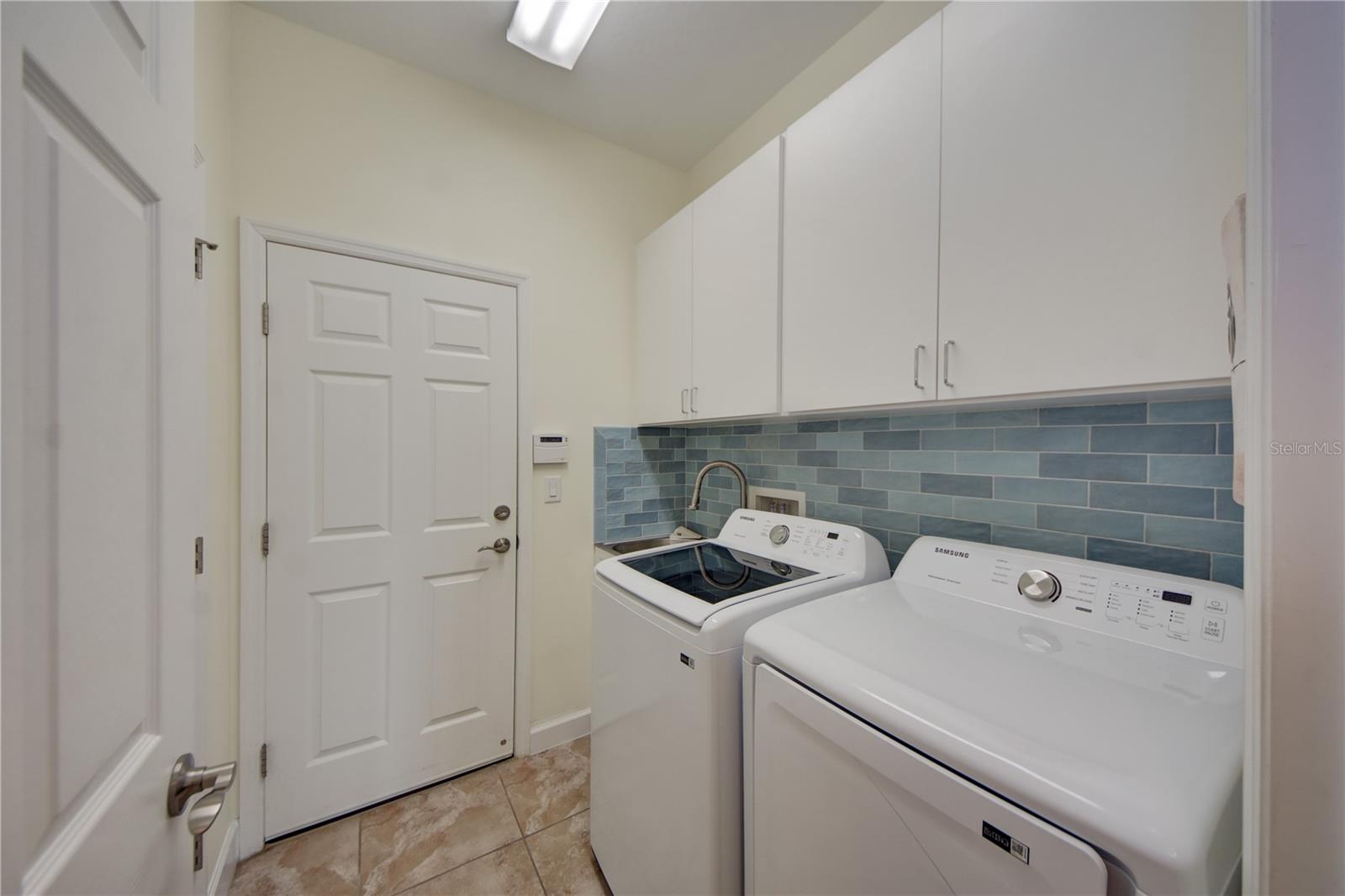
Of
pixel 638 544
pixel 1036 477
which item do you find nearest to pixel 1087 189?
pixel 1036 477

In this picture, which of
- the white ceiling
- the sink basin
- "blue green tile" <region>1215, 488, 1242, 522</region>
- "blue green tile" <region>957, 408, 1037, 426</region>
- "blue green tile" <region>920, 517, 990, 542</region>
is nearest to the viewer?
"blue green tile" <region>1215, 488, 1242, 522</region>

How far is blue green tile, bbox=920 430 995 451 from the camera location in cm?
131

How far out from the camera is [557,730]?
2.12 meters

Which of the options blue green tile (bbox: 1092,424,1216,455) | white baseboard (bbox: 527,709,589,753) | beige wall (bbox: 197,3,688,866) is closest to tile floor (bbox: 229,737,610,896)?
white baseboard (bbox: 527,709,589,753)

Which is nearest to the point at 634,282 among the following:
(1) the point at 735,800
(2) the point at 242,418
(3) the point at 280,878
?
(2) the point at 242,418

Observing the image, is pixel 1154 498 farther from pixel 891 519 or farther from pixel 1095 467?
pixel 891 519

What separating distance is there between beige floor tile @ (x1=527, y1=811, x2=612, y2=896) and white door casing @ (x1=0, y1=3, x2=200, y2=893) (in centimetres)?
117

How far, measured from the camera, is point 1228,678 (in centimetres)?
74

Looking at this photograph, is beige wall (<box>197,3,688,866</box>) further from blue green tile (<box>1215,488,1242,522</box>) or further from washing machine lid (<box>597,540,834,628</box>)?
blue green tile (<box>1215,488,1242,522</box>)

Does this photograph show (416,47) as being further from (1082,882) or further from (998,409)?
(1082,882)

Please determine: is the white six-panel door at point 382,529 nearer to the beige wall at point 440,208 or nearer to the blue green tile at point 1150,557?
the beige wall at point 440,208

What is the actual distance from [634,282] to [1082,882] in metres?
2.34

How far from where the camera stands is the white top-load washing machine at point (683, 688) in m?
1.01

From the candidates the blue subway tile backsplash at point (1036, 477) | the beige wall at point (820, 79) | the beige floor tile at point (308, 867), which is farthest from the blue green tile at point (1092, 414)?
the beige floor tile at point (308, 867)
